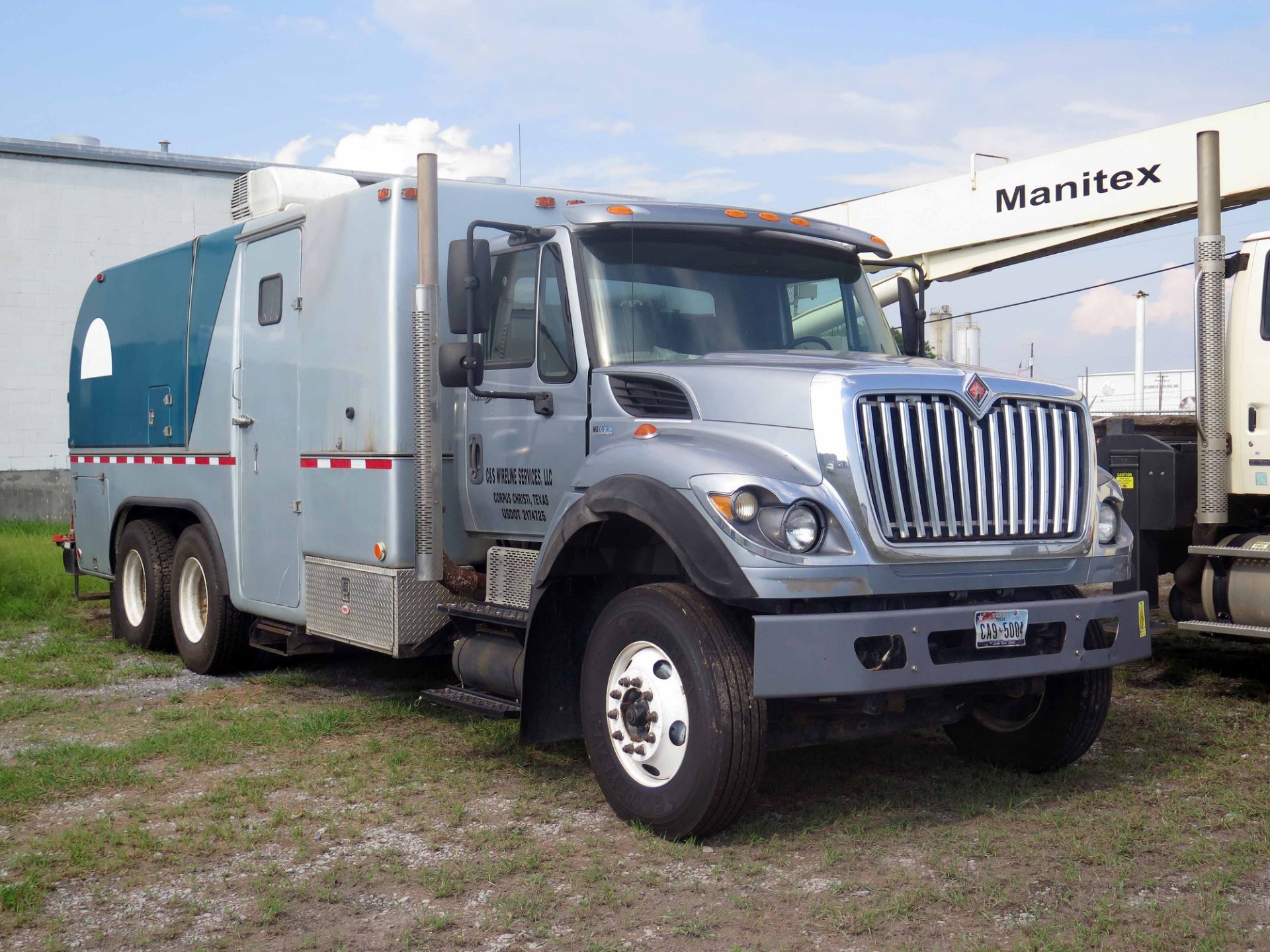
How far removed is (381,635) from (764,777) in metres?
2.16

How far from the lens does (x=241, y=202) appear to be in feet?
29.3

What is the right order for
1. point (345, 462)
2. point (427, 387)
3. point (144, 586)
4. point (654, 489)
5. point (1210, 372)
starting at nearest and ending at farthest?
point (654, 489) → point (427, 387) → point (345, 462) → point (1210, 372) → point (144, 586)

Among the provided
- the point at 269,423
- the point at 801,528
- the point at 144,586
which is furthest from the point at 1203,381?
the point at 144,586

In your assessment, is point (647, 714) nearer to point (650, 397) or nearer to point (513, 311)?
point (650, 397)

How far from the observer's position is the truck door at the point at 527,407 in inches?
241

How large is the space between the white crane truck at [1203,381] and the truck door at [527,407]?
10.6 ft

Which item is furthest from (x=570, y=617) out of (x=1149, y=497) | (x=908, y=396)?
(x=1149, y=497)

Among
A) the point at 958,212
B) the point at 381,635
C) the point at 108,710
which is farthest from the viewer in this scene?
the point at 958,212

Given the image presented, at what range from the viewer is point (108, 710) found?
8078 mm

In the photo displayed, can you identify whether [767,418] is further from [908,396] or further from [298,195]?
[298,195]

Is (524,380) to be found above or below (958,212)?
below

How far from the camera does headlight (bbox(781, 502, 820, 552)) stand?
194 inches

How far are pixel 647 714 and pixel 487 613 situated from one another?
1.35m

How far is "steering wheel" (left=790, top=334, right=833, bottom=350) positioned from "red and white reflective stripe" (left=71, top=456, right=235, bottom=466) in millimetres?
4147
